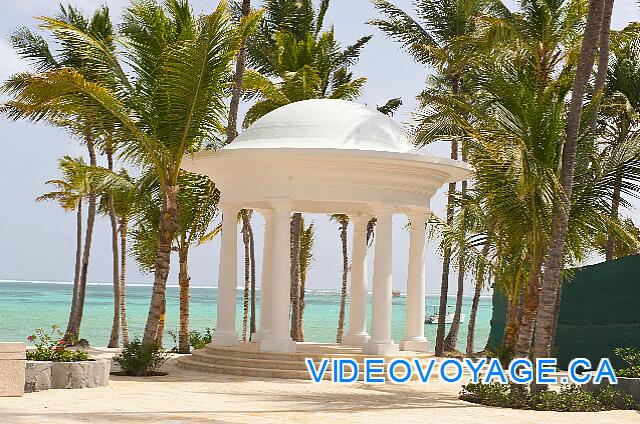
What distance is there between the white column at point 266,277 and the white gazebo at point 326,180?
165 centimetres

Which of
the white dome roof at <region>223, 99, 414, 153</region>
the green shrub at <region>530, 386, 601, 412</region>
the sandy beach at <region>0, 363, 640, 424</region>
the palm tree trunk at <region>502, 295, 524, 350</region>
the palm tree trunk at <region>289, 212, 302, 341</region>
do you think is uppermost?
the white dome roof at <region>223, 99, 414, 153</region>

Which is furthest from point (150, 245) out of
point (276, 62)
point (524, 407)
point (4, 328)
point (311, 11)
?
point (4, 328)

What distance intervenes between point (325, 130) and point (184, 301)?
11.1 meters

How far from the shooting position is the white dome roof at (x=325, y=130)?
74.3 ft

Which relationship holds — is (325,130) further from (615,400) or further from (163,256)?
(615,400)

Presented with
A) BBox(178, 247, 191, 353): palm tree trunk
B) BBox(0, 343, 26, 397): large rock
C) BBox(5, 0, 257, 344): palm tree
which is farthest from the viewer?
BBox(178, 247, 191, 353): palm tree trunk

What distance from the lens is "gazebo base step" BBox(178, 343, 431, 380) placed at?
21.9 metres

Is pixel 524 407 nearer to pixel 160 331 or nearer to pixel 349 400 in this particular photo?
pixel 349 400

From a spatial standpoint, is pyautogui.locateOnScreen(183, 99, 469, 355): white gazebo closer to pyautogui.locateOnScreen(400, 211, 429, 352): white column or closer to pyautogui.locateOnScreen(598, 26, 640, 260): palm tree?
pyautogui.locateOnScreen(400, 211, 429, 352): white column

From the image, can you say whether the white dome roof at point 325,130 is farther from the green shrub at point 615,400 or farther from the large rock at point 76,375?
the green shrub at point 615,400

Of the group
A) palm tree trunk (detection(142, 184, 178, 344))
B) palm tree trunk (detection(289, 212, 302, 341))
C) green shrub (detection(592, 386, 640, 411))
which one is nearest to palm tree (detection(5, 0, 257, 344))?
palm tree trunk (detection(142, 184, 178, 344))

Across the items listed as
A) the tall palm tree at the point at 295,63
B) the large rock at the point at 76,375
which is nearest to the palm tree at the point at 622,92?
the tall palm tree at the point at 295,63

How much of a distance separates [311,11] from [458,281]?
12.2 metres

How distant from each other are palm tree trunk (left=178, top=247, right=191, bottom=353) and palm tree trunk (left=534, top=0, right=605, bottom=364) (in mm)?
14936
